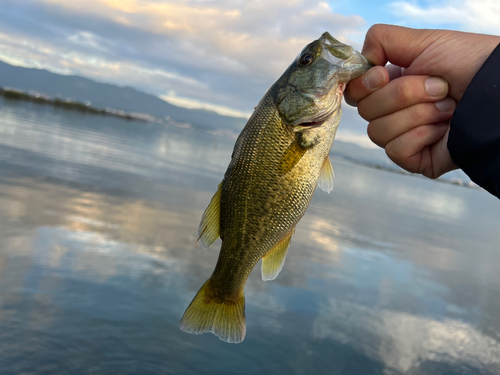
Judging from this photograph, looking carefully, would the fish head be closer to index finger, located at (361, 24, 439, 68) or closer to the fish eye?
the fish eye

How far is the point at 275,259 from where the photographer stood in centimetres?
253

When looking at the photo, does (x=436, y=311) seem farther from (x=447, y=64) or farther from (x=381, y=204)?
(x=381, y=204)

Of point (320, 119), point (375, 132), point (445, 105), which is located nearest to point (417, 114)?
point (445, 105)

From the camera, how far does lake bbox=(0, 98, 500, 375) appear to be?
13.2 feet

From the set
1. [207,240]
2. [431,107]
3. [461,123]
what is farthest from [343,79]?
[207,240]

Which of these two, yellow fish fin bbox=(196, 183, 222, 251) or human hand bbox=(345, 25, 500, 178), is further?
yellow fish fin bbox=(196, 183, 222, 251)

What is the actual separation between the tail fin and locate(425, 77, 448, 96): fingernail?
190cm

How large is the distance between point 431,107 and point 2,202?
7.53 meters

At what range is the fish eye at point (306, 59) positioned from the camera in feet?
7.67

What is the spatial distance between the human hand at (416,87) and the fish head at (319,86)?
A: 0.42 feet

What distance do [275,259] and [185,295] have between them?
9.96 ft

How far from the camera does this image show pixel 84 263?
5371 millimetres

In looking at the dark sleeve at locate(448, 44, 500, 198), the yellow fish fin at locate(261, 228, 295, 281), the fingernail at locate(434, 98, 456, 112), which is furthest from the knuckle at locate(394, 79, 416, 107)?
the yellow fish fin at locate(261, 228, 295, 281)

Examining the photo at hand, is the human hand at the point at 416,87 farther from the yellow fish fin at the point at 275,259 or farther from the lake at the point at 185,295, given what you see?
the lake at the point at 185,295
